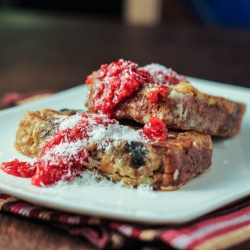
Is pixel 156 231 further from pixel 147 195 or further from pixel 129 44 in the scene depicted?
pixel 129 44

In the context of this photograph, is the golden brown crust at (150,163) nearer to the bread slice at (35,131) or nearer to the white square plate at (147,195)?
the white square plate at (147,195)

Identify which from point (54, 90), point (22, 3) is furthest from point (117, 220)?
point (22, 3)

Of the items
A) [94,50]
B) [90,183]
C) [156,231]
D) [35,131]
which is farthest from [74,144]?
[94,50]

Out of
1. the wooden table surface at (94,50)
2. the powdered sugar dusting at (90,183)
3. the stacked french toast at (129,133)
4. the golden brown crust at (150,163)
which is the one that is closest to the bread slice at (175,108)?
the stacked french toast at (129,133)

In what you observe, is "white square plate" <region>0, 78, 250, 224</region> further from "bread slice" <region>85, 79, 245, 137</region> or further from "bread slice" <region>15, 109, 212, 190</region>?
"bread slice" <region>85, 79, 245, 137</region>

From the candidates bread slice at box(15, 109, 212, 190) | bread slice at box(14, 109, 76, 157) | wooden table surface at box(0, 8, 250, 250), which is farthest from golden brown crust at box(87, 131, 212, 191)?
wooden table surface at box(0, 8, 250, 250)

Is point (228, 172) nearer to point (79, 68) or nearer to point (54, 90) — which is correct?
point (54, 90)
